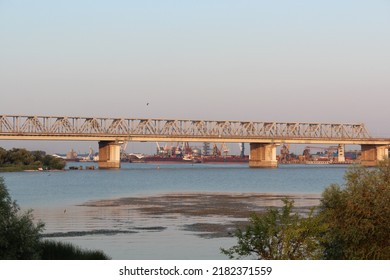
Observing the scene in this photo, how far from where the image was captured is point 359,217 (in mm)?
25188

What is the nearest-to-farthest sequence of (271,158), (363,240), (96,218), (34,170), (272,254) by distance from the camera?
(272,254) < (363,240) < (96,218) < (34,170) < (271,158)

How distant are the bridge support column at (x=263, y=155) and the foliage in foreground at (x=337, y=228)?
445 ft

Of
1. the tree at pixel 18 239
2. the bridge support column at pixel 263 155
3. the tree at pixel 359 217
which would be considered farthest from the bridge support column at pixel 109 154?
the tree at pixel 18 239

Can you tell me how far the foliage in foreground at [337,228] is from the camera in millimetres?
22812

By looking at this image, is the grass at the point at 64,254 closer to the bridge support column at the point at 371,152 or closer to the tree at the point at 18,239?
the tree at the point at 18,239

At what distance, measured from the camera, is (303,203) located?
57375 millimetres

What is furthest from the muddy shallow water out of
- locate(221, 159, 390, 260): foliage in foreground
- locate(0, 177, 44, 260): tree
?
locate(0, 177, 44, 260): tree

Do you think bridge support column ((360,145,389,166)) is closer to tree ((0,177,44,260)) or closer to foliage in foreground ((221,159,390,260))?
Answer: foliage in foreground ((221,159,390,260))

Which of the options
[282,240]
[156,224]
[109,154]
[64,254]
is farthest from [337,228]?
[109,154]

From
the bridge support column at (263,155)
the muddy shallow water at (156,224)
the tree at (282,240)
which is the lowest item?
the muddy shallow water at (156,224)

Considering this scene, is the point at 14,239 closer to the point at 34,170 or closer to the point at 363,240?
the point at 363,240
